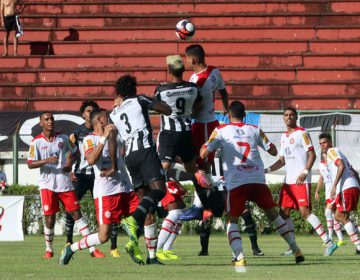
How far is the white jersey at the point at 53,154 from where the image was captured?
17234 millimetres

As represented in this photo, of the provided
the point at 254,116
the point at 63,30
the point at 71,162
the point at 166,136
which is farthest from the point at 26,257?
the point at 63,30

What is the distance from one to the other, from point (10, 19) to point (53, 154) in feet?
50.6

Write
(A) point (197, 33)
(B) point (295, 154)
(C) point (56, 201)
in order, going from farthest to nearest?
(A) point (197, 33), (B) point (295, 154), (C) point (56, 201)

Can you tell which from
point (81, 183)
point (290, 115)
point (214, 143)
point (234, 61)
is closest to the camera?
point (214, 143)

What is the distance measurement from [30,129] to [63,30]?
6167 millimetres

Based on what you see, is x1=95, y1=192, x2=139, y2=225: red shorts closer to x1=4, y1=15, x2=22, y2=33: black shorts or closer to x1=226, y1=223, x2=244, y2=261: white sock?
x1=226, y1=223, x2=244, y2=261: white sock

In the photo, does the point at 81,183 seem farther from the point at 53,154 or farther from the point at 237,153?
the point at 237,153

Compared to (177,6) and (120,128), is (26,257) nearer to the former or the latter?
(120,128)

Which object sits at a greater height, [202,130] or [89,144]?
[202,130]

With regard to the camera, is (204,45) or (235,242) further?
(204,45)

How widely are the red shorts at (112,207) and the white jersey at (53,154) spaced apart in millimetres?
2452

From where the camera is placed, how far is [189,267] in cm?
1412

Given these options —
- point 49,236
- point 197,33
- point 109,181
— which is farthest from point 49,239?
point 197,33

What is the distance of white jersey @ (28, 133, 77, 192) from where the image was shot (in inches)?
679
